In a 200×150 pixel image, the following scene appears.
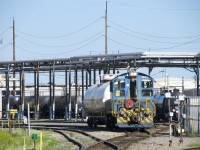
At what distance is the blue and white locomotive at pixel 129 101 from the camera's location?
33.1 metres

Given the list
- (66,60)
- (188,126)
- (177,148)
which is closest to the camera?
(177,148)

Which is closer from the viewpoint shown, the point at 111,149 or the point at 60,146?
the point at 111,149

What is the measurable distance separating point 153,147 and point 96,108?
1476 centimetres

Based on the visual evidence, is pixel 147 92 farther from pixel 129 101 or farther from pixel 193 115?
pixel 193 115

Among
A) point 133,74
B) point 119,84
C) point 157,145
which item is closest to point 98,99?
point 119,84

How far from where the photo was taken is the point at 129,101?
3325 cm

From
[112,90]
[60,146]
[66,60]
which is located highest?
[66,60]

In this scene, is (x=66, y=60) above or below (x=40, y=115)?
above

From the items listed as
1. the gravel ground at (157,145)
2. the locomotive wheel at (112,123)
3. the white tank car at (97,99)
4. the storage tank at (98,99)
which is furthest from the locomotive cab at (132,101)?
the gravel ground at (157,145)

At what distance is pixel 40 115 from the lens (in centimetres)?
7662

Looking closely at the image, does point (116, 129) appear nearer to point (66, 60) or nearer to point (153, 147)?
point (153, 147)

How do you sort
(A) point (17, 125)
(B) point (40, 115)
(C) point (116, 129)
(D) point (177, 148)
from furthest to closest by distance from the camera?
1. (B) point (40, 115)
2. (A) point (17, 125)
3. (C) point (116, 129)
4. (D) point (177, 148)

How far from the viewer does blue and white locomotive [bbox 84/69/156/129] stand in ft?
108

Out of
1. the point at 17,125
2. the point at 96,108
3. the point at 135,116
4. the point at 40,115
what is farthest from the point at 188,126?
the point at 40,115
